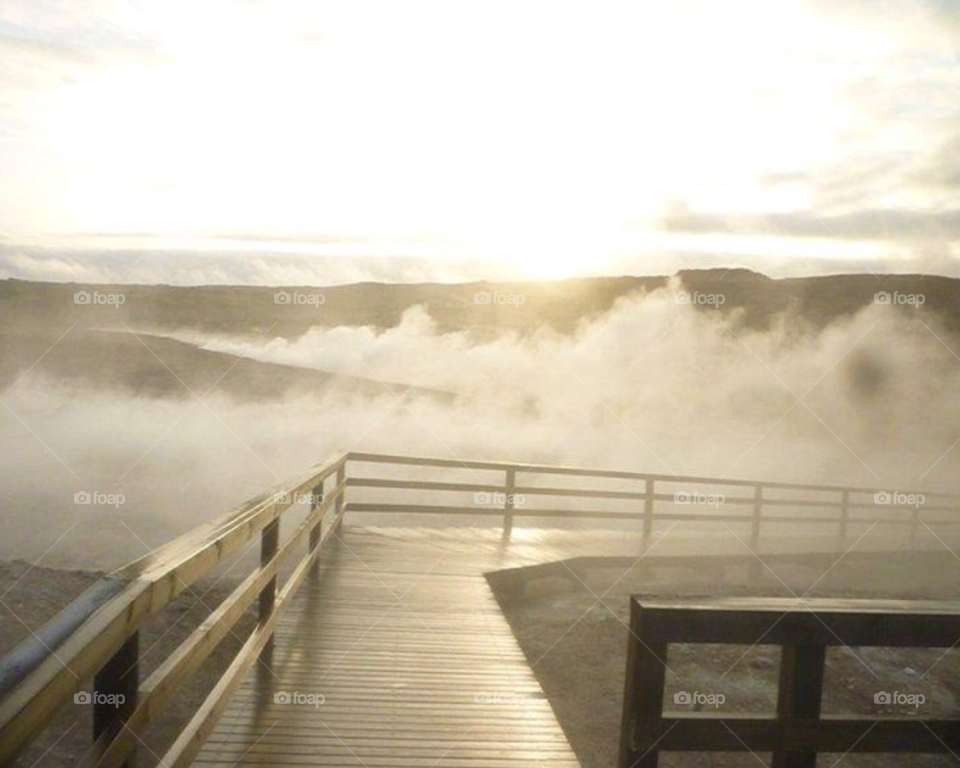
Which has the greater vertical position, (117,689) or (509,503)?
(117,689)

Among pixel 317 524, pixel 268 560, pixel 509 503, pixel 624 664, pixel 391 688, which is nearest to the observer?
pixel 268 560

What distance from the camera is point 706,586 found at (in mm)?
12781

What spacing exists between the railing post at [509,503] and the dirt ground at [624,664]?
4.77 feet

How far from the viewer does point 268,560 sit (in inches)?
201

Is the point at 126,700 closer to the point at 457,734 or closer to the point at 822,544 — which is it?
the point at 457,734

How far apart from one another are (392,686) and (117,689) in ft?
10.1

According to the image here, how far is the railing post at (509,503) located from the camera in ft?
40.5

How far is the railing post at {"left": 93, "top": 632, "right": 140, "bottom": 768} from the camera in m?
2.37

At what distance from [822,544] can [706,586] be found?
689 cm

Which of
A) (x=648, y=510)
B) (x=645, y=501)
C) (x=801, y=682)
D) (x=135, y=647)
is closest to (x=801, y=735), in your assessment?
(x=801, y=682)

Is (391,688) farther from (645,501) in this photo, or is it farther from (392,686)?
(645,501)

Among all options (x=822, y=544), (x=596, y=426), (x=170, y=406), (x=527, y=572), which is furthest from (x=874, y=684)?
(x=170, y=406)

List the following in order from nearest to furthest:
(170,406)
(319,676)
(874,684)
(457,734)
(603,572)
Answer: (457,734) < (319,676) < (874,684) < (603,572) < (170,406)

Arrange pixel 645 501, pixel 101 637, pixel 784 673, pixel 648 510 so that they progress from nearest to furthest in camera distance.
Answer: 1. pixel 101 637
2. pixel 784 673
3. pixel 645 501
4. pixel 648 510
